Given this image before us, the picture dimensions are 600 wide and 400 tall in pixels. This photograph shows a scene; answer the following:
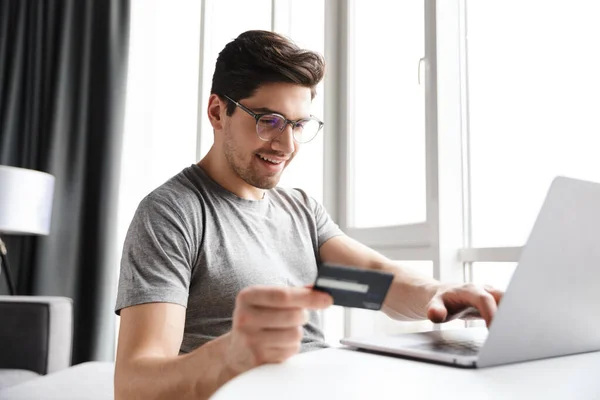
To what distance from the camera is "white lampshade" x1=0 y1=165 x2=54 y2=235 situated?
8.45 feet

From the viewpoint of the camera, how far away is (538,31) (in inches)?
62.2

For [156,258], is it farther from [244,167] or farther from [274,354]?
[274,354]

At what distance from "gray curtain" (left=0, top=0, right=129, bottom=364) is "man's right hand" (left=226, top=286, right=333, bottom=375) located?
8.28 feet

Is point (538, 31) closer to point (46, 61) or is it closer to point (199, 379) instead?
point (199, 379)

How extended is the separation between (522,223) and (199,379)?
113 cm

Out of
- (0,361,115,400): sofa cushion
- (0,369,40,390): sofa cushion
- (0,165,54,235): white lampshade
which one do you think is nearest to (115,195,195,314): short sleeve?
(0,361,115,400): sofa cushion

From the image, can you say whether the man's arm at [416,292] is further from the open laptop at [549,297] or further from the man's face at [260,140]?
the man's face at [260,140]

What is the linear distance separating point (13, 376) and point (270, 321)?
173 centimetres

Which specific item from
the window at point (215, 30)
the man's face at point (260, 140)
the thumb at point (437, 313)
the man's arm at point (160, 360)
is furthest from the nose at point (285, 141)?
the window at point (215, 30)

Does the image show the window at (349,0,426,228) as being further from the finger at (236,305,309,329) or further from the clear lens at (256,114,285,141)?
the finger at (236,305,309,329)

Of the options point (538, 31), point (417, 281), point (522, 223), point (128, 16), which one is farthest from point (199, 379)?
point (128, 16)

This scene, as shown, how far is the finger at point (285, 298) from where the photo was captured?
0.57 meters

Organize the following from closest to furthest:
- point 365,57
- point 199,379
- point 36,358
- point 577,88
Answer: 1. point 199,379
2. point 577,88
3. point 36,358
4. point 365,57

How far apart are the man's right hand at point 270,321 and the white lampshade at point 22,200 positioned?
91.0 inches
